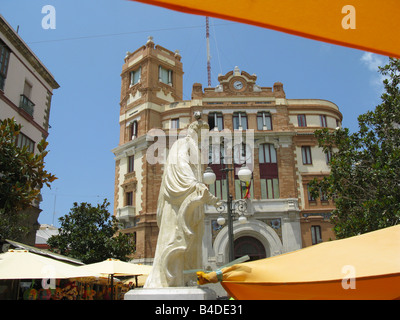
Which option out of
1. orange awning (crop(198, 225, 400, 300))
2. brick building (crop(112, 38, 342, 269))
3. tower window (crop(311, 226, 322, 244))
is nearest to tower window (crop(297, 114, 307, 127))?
brick building (crop(112, 38, 342, 269))

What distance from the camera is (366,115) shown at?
11.3 metres

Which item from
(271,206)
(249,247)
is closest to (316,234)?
(271,206)

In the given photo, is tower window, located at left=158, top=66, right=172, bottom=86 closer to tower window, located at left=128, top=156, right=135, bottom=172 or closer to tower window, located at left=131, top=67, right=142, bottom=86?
tower window, located at left=131, top=67, right=142, bottom=86

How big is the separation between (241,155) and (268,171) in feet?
7.67

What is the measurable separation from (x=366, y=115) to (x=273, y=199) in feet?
44.8

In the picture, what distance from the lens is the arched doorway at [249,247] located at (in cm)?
2369

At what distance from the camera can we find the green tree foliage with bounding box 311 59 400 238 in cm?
962

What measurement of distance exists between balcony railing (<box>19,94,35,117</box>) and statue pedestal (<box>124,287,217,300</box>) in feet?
48.1

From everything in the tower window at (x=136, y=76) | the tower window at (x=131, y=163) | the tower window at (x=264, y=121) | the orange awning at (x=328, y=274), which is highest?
the tower window at (x=136, y=76)

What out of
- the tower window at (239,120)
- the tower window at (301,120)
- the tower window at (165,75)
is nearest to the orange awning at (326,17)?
the tower window at (239,120)

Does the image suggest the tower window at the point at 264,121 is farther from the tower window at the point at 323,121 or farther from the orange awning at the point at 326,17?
the orange awning at the point at 326,17

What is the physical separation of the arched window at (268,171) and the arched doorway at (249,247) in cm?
323

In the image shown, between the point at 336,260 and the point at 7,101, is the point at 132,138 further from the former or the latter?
the point at 336,260

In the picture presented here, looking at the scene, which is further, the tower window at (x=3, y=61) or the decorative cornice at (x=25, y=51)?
the decorative cornice at (x=25, y=51)
